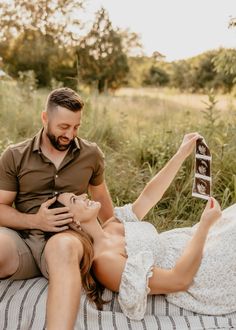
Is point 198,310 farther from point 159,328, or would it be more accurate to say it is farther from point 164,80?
Result: point 164,80

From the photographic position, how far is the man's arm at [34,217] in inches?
105

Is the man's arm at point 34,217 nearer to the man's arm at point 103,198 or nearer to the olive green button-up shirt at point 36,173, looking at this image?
the olive green button-up shirt at point 36,173

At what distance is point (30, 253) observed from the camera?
2736mm

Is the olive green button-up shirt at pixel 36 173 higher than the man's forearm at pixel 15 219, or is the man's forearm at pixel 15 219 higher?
the olive green button-up shirt at pixel 36 173

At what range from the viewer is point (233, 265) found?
2600 millimetres

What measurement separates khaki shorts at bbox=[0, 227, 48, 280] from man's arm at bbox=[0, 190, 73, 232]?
2.1 inches

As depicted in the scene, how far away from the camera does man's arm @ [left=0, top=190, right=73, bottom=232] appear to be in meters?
2.66

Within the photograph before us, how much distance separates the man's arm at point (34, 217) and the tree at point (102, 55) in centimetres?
544

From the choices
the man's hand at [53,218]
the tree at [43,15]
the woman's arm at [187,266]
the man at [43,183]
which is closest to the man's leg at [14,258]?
the man at [43,183]

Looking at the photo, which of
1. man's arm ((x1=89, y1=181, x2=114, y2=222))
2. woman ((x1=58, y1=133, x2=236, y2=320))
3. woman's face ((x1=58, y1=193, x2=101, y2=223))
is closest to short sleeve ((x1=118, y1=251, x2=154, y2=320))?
woman ((x1=58, y1=133, x2=236, y2=320))

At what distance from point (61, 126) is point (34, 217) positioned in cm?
46

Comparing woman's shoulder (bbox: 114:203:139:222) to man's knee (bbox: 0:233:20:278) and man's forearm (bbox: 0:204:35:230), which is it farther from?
man's knee (bbox: 0:233:20:278)

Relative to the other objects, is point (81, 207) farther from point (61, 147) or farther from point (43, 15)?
point (43, 15)

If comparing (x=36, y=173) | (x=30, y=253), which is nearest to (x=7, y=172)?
(x=36, y=173)
